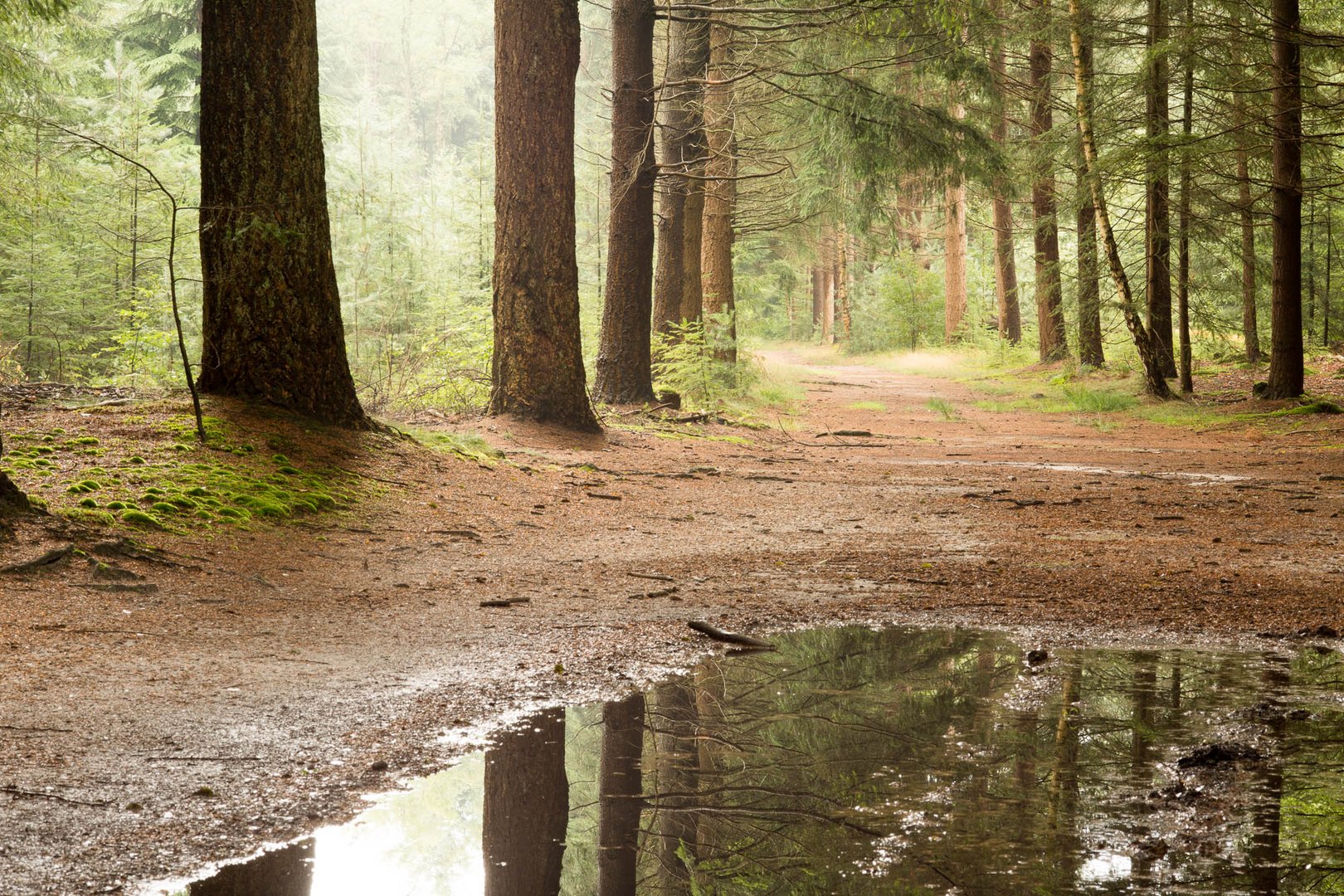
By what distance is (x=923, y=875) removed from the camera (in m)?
2.03

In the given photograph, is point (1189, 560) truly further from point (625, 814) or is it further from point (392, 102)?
point (392, 102)

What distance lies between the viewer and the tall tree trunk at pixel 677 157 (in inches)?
554

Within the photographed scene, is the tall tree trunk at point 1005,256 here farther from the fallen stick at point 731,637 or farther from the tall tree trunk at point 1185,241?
the fallen stick at point 731,637

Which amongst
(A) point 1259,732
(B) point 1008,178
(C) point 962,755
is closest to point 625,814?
(C) point 962,755

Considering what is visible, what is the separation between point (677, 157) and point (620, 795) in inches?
512

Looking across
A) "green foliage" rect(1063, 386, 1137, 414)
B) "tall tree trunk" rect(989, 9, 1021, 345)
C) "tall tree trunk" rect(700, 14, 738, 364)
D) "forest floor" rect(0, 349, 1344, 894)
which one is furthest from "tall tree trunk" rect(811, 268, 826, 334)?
"forest floor" rect(0, 349, 1344, 894)

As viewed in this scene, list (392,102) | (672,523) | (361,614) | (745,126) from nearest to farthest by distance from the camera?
(361,614), (672,523), (745,126), (392,102)

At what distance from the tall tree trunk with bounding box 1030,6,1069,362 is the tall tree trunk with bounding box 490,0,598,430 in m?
9.46

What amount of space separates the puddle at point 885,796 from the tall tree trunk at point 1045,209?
572 inches

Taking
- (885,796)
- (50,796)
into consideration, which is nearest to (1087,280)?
(885,796)

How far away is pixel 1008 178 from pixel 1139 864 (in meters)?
13.9

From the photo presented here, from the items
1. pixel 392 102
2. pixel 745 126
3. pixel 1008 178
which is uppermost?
pixel 392 102

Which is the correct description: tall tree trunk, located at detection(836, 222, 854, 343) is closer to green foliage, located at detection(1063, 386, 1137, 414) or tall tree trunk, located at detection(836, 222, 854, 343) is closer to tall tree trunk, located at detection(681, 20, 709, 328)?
green foliage, located at detection(1063, 386, 1137, 414)

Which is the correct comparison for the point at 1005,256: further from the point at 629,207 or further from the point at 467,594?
the point at 467,594
